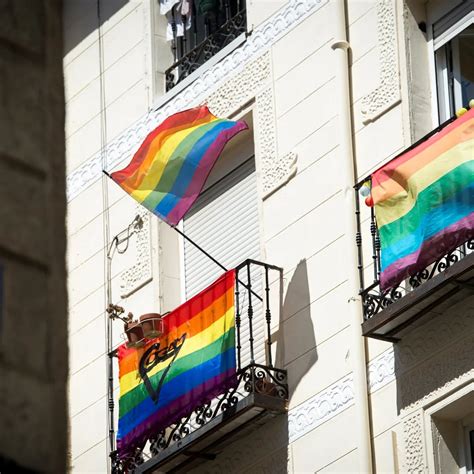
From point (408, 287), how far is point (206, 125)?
10.1ft

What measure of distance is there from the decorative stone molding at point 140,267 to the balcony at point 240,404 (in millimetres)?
1368

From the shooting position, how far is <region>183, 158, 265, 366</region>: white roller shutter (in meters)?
11.3

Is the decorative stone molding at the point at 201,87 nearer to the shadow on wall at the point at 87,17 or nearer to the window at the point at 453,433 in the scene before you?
the shadow on wall at the point at 87,17

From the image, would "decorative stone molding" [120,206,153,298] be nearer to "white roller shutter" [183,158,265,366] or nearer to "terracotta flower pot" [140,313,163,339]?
"white roller shutter" [183,158,265,366]

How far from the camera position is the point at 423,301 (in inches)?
330

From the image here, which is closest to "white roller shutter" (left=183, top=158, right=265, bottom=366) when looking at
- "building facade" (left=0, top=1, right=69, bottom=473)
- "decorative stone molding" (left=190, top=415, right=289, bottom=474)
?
"decorative stone molding" (left=190, top=415, right=289, bottom=474)

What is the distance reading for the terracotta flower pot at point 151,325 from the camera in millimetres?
10812

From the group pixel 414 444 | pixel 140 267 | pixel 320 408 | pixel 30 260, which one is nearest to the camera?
pixel 30 260

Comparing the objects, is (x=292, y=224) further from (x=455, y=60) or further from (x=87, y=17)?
(x=87, y=17)

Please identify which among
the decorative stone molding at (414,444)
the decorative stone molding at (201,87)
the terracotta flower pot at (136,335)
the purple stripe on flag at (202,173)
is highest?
the decorative stone molding at (201,87)

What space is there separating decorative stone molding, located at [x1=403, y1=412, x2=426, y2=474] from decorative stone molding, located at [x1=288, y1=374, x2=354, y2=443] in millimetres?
596

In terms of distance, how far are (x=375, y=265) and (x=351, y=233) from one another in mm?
717

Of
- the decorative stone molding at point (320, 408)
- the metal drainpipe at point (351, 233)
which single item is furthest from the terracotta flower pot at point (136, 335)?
the metal drainpipe at point (351, 233)

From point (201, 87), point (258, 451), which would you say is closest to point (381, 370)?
point (258, 451)
